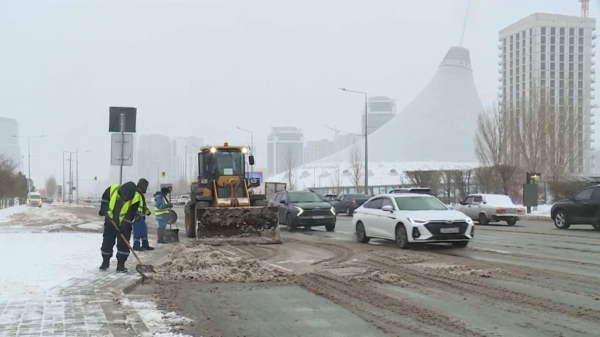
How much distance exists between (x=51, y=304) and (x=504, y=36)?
16304cm

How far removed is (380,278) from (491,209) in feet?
62.4

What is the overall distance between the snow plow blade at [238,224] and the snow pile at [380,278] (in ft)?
24.1

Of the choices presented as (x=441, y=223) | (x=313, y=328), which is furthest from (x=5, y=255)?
(x=441, y=223)

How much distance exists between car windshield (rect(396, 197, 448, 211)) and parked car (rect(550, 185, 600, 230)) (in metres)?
9.31

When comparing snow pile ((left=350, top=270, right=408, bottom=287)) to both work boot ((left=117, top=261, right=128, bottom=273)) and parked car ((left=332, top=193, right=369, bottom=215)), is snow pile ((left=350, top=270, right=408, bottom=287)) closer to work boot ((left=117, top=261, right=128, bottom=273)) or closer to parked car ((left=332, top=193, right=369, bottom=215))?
work boot ((left=117, top=261, right=128, bottom=273))

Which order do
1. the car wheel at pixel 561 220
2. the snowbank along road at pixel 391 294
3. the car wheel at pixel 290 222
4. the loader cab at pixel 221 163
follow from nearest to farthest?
the snowbank along road at pixel 391 294 < the loader cab at pixel 221 163 < the car wheel at pixel 561 220 < the car wheel at pixel 290 222

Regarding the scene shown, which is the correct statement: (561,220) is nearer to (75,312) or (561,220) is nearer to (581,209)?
(581,209)

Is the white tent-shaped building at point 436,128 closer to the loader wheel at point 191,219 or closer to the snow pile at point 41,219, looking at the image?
the snow pile at point 41,219

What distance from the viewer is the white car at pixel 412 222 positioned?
1450 centimetres

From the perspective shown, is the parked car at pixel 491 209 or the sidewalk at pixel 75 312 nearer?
the sidewalk at pixel 75 312

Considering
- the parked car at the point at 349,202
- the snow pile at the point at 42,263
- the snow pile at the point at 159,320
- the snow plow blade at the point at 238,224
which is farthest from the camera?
the parked car at the point at 349,202

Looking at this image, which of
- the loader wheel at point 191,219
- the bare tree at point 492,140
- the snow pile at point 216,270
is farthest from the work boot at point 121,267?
the bare tree at point 492,140

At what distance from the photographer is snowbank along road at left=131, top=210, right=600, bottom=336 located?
6566 millimetres

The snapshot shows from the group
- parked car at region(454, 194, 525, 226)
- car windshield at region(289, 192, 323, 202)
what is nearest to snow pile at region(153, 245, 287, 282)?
car windshield at region(289, 192, 323, 202)
